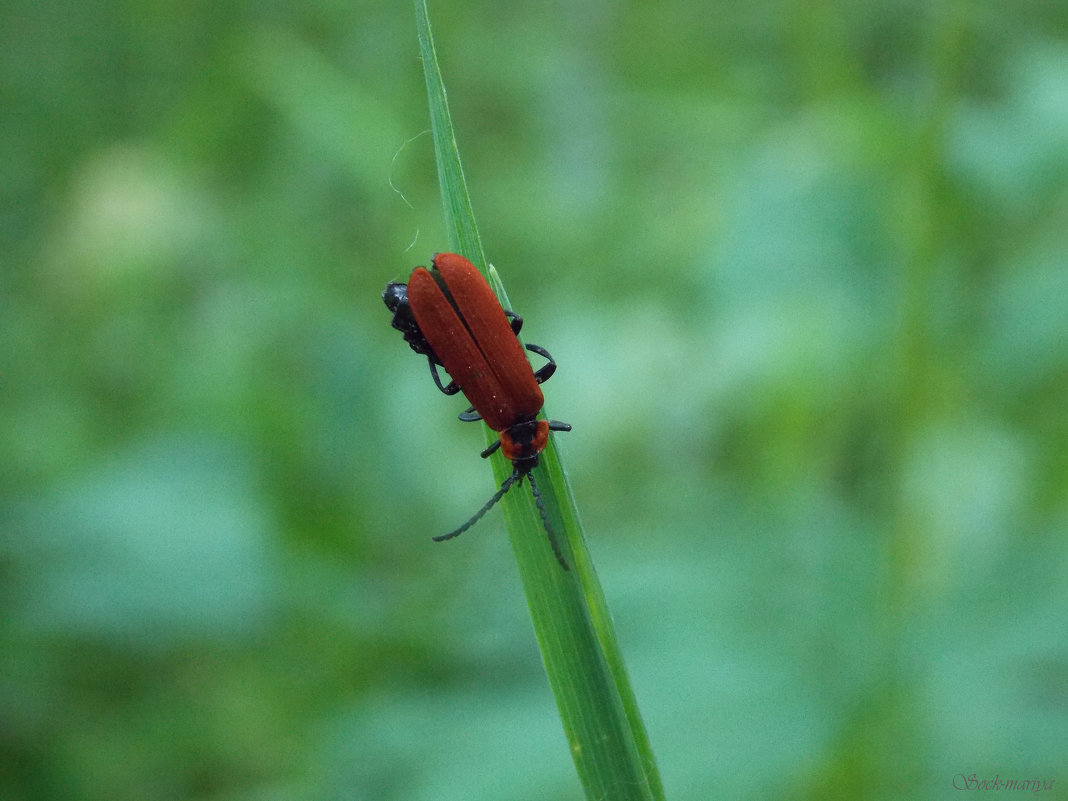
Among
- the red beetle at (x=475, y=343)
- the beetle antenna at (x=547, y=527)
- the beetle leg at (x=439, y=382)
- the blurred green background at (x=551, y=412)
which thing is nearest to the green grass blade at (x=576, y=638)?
the beetle antenna at (x=547, y=527)

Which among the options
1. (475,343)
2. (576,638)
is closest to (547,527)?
(576,638)

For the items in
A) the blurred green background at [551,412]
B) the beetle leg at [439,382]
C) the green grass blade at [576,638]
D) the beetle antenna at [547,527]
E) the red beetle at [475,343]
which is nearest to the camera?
the green grass blade at [576,638]

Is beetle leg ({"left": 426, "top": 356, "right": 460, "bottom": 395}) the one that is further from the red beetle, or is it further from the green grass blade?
the green grass blade

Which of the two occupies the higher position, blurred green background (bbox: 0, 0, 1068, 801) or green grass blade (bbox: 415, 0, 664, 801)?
blurred green background (bbox: 0, 0, 1068, 801)

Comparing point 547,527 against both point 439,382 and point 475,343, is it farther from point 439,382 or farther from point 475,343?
point 439,382

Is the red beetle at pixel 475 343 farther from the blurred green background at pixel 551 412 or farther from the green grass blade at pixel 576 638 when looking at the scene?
the green grass blade at pixel 576 638

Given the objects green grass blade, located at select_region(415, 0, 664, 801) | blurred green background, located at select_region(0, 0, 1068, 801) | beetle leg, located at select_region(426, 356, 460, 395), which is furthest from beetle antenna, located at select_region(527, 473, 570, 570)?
beetle leg, located at select_region(426, 356, 460, 395)

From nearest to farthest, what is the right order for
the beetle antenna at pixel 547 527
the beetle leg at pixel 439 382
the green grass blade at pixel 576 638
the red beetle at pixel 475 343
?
the green grass blade at pixel 576 638 → the beetle antenna at pixel 547 527 → the red beetle at pixel 475 343 → the beetle leg at pixel 439 382

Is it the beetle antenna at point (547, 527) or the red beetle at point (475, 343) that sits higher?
the red beetle at point (475, 343)
